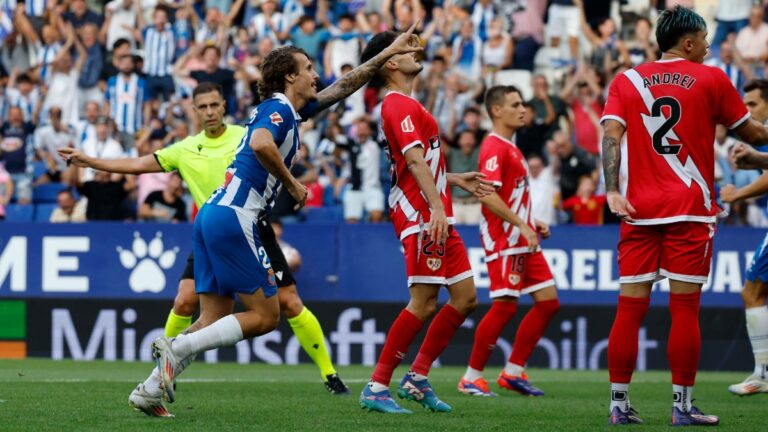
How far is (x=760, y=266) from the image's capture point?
10953 mm

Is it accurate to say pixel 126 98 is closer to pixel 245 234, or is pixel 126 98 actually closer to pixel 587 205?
pixel 587 205

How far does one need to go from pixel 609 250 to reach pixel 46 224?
6.87 metres

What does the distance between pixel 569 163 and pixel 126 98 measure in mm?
7309

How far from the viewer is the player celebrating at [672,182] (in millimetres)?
8008

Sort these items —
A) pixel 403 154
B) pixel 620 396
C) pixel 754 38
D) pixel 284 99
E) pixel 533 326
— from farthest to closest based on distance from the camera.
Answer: pixel 754 38
pixel 533 326
pixel 403 154
pixel 284 99
pixel 620 396

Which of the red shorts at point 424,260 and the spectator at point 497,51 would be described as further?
the spectator at point 497,51

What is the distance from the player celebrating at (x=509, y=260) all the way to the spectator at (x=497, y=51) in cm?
840

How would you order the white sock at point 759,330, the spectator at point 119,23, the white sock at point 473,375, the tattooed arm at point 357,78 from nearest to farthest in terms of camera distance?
1. the tattooed arm at point 357,78
2. the white sock at point 759,330
3. the white sock at point 473,375
4. the spectator at point 119,23

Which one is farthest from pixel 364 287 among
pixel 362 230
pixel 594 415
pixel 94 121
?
pixel 594 415

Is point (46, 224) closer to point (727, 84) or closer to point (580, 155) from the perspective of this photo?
point (580, 155)

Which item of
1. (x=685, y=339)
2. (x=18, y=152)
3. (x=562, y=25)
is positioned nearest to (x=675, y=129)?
(x=685, y=339)

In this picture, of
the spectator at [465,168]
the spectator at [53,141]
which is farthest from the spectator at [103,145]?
the spectator at [465,168]

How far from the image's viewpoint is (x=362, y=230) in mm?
16281

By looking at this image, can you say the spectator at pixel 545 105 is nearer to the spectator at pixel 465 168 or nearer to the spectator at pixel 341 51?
the spectator at pixel 465 168
